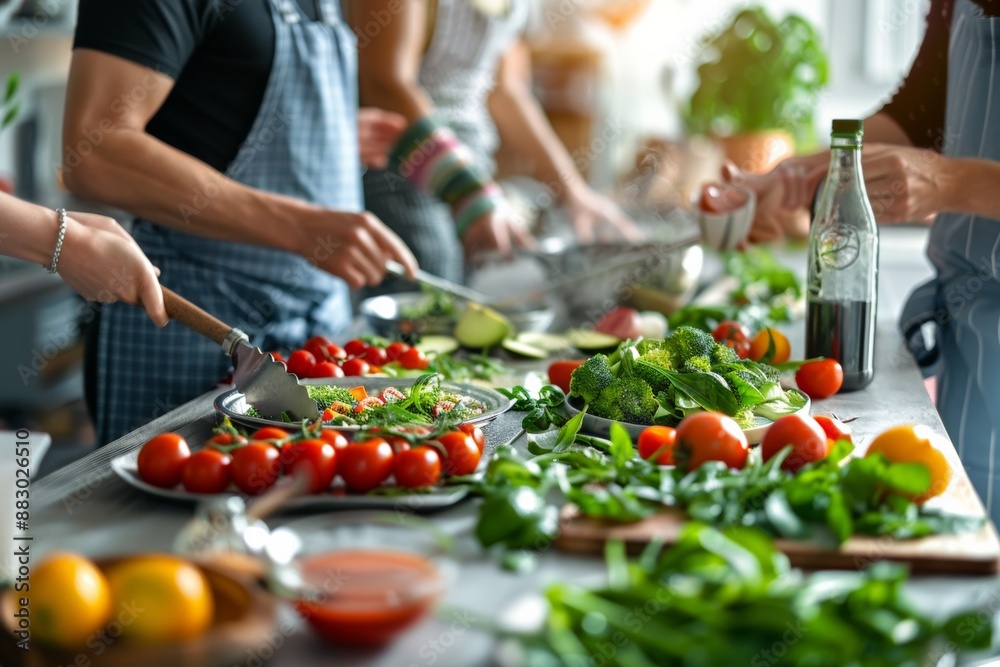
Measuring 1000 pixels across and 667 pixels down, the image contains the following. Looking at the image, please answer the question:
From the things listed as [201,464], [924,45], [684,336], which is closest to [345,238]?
[684,336]

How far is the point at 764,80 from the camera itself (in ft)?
12.4

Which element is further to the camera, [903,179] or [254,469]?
[903,179]

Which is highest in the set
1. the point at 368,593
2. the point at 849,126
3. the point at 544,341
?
the point at 849,126

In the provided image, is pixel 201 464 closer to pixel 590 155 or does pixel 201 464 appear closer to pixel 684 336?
pixel 684 336

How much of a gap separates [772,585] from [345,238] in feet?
3.96

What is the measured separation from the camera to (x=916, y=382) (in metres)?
1.74

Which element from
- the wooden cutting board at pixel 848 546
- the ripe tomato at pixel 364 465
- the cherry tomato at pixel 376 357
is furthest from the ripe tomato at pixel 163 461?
the cherry tomato at pixel 376 357

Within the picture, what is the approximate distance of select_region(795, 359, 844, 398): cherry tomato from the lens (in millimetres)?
1573

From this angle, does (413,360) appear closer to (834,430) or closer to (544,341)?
(544,341)

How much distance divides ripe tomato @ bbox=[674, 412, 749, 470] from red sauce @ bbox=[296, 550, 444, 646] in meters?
0.42

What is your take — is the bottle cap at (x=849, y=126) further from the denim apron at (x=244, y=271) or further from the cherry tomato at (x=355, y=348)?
the denim apron at (x=244, y=271)

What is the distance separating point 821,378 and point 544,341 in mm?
610

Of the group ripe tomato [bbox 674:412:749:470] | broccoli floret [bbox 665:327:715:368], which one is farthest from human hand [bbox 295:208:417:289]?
ripe tomato [bbox 674:412:749:470]

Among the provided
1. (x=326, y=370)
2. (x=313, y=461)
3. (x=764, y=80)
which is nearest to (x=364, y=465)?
(x=313, y=461)
